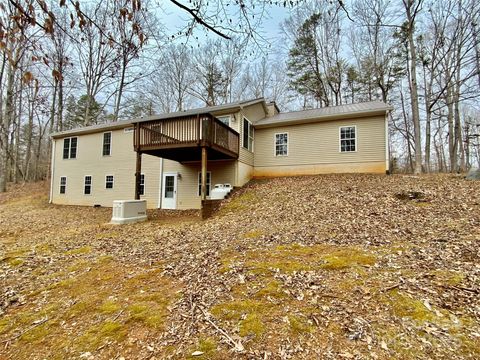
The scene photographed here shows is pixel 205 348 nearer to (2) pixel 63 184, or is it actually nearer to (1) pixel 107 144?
(1) pixel 107 144

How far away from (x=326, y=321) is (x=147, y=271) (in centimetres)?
315

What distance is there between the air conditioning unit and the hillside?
2.23 metres

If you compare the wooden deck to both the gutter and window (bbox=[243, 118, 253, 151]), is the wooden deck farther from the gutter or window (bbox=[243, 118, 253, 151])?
the gutter

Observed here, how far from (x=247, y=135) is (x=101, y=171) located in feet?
31.7

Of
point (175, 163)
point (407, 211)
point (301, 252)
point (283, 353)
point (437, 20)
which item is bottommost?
point (283, 353)

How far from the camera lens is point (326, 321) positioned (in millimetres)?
2648

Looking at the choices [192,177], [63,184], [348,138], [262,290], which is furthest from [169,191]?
[262,290]

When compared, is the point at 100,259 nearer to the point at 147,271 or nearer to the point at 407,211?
the point at 147,271

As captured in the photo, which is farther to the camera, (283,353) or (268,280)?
(268,280)

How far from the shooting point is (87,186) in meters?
15.8

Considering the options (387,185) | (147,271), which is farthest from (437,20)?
(147,271)

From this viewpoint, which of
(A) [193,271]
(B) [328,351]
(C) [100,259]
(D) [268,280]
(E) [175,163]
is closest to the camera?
(B) [328,351]

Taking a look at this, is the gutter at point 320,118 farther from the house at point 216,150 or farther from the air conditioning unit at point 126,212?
the air conditioning unit at point 126,212

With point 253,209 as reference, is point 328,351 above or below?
below
